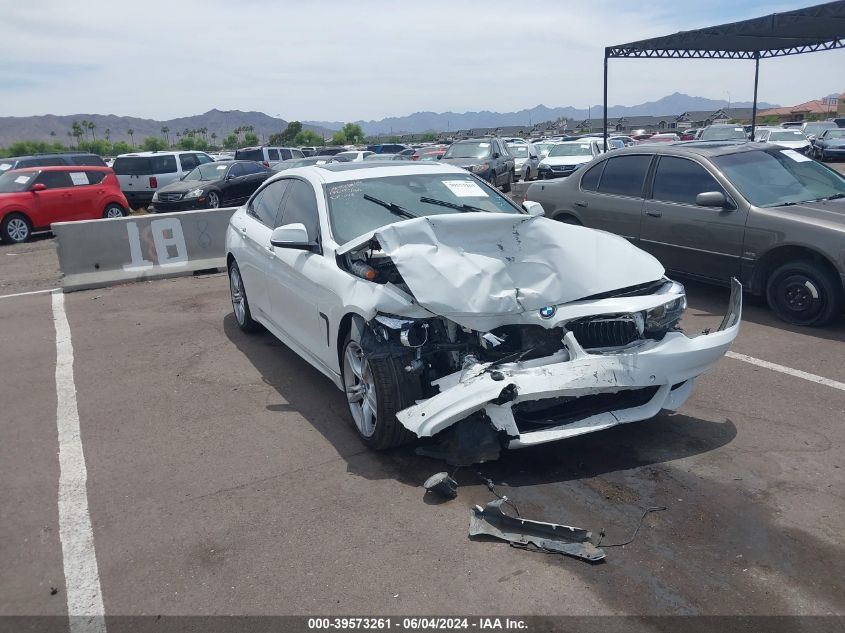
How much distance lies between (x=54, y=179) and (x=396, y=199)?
1377 cm

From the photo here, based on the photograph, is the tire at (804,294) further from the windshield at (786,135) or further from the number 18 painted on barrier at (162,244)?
the windshield at (786,135)

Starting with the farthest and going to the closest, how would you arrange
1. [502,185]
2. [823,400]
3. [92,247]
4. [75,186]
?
[502,185] → [75,186] → [92,247] → [823,400]

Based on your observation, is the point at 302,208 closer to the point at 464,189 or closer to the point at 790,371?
the point at 464,189

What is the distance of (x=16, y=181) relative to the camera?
16312 mm

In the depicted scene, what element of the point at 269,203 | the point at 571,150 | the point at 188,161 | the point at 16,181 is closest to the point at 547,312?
the point at 269,203

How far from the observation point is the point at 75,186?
54.5ft

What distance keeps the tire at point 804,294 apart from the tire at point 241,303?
526cm

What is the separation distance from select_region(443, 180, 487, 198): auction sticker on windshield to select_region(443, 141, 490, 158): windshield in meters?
14.2

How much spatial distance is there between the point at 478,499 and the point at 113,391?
364cm

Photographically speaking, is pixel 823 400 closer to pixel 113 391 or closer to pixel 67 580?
pixel 67 580

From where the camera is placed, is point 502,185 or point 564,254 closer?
point 564,254

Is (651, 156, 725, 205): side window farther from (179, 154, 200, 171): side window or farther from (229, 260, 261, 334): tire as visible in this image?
(179, 154, 200, 171): side window

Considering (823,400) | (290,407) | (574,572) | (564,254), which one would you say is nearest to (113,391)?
(290,407)

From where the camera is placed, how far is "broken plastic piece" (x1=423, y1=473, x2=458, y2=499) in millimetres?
4055
